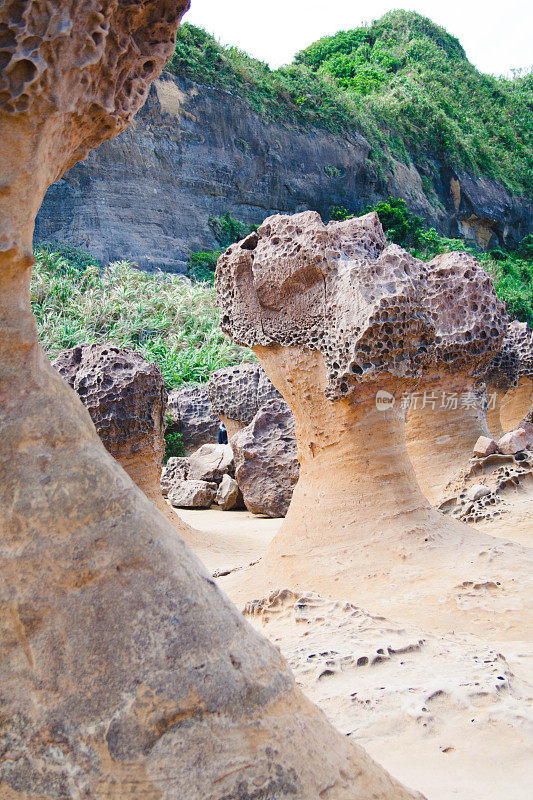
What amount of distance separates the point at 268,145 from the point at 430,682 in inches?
676

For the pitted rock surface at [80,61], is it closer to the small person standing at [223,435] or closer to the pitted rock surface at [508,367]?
the pitted rock surface at [508,367]

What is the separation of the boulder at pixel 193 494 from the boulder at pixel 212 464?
0.32ft

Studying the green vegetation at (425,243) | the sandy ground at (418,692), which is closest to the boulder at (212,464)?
the sandy ground at (418,692)

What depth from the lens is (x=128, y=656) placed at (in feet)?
3.32

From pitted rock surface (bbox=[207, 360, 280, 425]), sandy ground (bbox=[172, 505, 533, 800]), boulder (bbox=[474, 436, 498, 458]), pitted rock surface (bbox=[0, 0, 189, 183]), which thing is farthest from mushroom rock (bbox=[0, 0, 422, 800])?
pitted rock surface (bbox=[207, 360, 280, 425])

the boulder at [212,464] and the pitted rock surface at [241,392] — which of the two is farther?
the pitted rock surface at [241,392]

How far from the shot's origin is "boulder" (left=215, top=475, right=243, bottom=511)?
6602 mm

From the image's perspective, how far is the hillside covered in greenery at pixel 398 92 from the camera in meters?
17.3

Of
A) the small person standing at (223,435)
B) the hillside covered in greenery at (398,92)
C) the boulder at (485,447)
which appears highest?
the hillside covered in greenery at (398,92)

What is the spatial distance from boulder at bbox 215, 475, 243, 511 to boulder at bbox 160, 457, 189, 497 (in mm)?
490

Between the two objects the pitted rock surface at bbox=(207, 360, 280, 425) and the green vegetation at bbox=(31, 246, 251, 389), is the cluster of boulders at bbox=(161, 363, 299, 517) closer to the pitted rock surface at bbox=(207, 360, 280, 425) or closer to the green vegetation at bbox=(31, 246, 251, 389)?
the pitted rock surface at bbox=(207, 360, 280, 425)

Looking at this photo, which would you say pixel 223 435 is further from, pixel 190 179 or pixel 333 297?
pixel 190 179

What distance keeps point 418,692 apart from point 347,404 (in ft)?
6.31

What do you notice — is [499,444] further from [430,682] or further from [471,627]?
[430,682]
